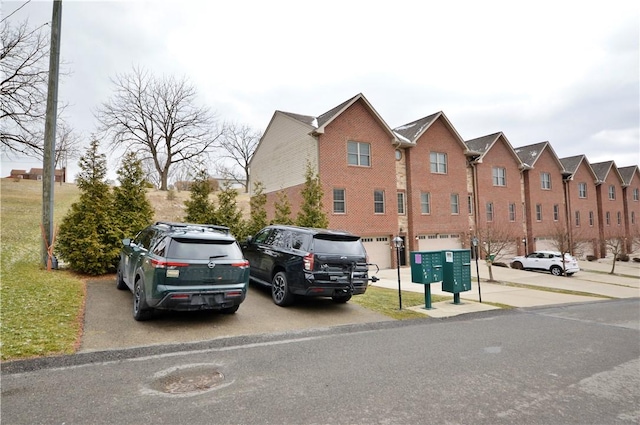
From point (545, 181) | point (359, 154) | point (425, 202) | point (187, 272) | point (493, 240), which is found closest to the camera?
point (187, 272)

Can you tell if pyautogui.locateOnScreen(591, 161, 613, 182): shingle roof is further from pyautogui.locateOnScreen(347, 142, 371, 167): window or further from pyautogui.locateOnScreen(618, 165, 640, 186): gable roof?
pyautogui.locateOnScreen(347, 142, 371, 167): window

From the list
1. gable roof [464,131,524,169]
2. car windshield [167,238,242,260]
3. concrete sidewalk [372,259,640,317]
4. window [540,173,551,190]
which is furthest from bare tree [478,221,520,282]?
car windshield [167,238,242,260]

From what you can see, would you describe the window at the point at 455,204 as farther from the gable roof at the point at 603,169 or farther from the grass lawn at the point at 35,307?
the grass lawn at the point at 35,307

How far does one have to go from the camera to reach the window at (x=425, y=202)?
25.2 metres

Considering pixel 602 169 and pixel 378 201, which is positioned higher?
pixel 602 169

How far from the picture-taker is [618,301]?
15.0 meters

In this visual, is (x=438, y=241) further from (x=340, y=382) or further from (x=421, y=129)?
(x=340, y=382)

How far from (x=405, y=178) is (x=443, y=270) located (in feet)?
47.0

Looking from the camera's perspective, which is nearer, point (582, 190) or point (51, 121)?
point (51, 121)

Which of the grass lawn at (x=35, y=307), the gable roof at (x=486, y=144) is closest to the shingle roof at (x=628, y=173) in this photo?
the gable roof at (x=486, y=144)

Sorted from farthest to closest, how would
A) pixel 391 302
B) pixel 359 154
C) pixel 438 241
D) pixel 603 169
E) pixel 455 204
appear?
pixel 603 169 → pixel 455 204 → pixel 438 241 → pixel 359 154 → pixel 391 302

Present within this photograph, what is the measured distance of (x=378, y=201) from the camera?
75.6ft

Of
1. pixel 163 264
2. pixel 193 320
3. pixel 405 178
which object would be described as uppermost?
pixel 405 178

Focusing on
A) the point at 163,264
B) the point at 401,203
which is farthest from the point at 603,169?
the point at 163,264
